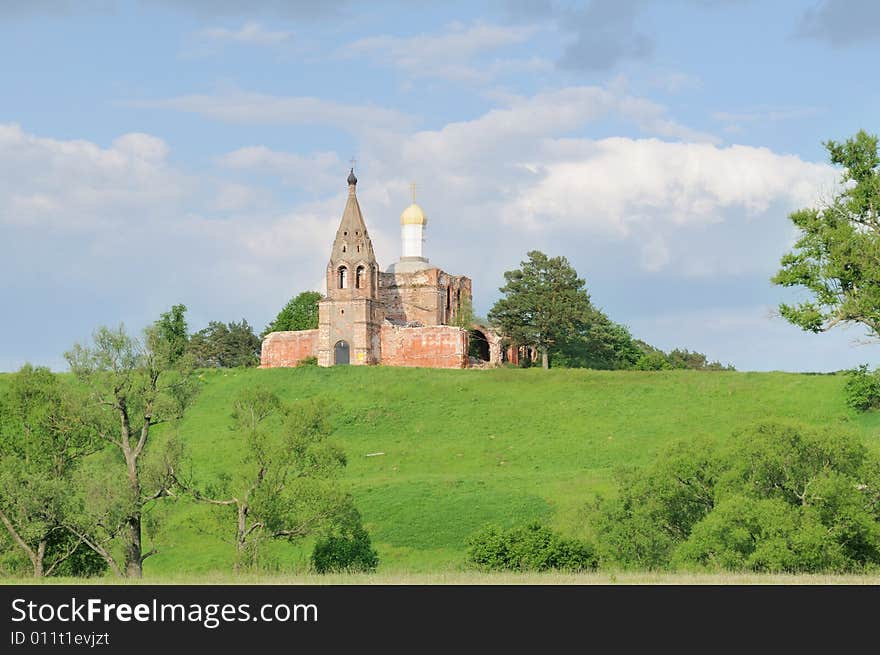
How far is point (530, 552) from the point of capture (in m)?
37.8

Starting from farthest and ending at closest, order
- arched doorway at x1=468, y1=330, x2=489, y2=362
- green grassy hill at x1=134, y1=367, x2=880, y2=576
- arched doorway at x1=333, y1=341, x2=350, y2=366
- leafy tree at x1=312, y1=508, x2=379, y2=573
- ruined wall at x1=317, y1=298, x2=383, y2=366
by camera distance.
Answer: arched doorway at x1=468, y1=330, x2=489, y2=362 < arched doorway at x1=333, y1=341, x2=350, y2=366 < ruined wall at x1=317, y1=298, x2=383, y2=366 < green grassy hill at x1=134, y1=367, x2=880, y2=576 < leafy tree at x1=312, y1=508, x2=379, y2=573

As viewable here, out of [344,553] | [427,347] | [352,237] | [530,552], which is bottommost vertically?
[344,553]

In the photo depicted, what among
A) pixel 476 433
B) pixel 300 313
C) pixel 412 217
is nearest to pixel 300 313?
pixel 300 313

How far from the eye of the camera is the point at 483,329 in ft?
311

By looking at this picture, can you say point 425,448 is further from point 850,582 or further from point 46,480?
point 850,582

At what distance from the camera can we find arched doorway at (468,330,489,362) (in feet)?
313

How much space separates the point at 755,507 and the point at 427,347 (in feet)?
174

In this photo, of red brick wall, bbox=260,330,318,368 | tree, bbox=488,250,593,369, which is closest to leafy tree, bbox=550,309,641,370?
tree, bbox=488,250,593,369

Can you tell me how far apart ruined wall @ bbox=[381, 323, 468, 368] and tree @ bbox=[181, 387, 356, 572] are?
150 feet

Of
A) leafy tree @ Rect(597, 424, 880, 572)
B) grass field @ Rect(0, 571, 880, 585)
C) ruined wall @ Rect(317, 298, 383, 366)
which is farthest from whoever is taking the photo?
A: ruined wall @ Rect(317, 298, 383, 366)

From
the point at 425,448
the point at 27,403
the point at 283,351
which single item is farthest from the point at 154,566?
the point at 283,351

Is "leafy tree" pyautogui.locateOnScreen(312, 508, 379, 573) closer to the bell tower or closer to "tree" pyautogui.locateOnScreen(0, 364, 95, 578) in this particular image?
"tree" pyautogui.locateOnScreen(0, 364, 95, 578)

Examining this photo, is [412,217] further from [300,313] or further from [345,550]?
[345,550]

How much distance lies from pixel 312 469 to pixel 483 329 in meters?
56.0
